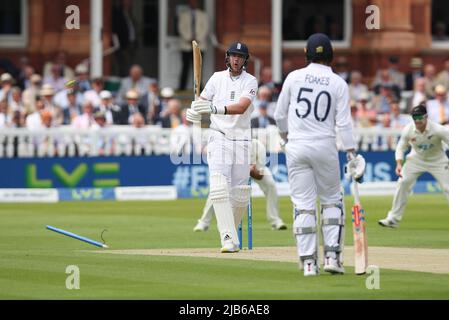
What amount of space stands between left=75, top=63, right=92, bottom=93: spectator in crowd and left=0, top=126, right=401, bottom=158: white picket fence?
174cm

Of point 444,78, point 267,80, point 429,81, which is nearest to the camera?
point 267,80

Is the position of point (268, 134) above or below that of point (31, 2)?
below

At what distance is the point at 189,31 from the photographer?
3158cm

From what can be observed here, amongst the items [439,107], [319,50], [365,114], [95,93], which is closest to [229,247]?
[319,50]

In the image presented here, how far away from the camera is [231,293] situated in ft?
38.5

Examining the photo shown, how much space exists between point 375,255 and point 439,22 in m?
19.2

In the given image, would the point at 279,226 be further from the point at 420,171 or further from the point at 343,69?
the point at 343,69

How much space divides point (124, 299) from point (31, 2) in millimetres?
20989

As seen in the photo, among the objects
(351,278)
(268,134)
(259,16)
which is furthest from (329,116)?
(259,16)

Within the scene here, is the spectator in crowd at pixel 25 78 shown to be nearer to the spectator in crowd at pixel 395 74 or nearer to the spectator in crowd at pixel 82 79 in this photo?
the spectator in crowd at pixel 82 79

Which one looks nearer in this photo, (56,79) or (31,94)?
(31,94)

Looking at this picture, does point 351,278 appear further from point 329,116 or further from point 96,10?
point 96,10

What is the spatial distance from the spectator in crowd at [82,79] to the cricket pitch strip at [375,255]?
12807mm

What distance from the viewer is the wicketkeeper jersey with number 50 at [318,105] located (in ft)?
42.7
